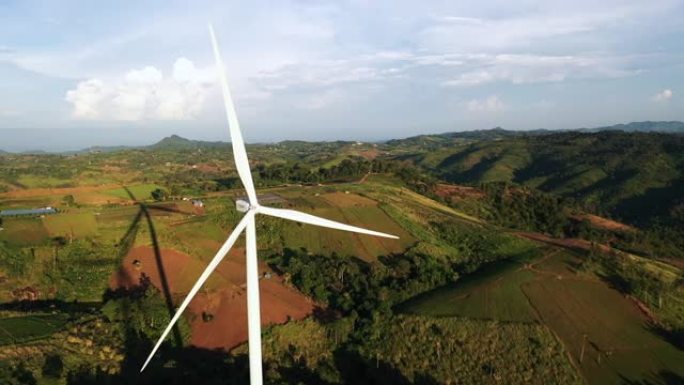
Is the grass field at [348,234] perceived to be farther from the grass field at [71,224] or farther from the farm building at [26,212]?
the farm building at [26,212]

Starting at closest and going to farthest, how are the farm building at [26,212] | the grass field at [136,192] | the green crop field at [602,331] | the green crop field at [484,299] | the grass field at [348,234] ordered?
the green crop field at [602,331], the green crop field at [484,299], the grass field at [348,234], the farm building at [26,212], the grass field at [136,192]

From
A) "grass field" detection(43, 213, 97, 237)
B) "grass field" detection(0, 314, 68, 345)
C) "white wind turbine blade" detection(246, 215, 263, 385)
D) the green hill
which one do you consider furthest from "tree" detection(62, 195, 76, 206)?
the green hill

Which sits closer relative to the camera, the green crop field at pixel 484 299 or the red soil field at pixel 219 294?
the red soil field at pixel 219 294

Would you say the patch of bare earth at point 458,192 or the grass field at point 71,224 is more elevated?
the grass field at point 71,224

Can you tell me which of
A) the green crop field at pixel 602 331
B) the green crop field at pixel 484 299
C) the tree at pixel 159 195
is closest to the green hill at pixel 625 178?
the green crop field at pixel 602 331

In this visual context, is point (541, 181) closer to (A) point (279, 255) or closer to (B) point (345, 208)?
(B) point (345, 208)

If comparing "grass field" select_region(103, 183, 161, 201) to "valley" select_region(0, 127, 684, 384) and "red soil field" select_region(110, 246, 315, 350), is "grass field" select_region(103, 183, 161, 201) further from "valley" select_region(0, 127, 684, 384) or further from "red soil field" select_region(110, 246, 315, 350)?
"red soil field" select_region(110, 246, 315, 350)
